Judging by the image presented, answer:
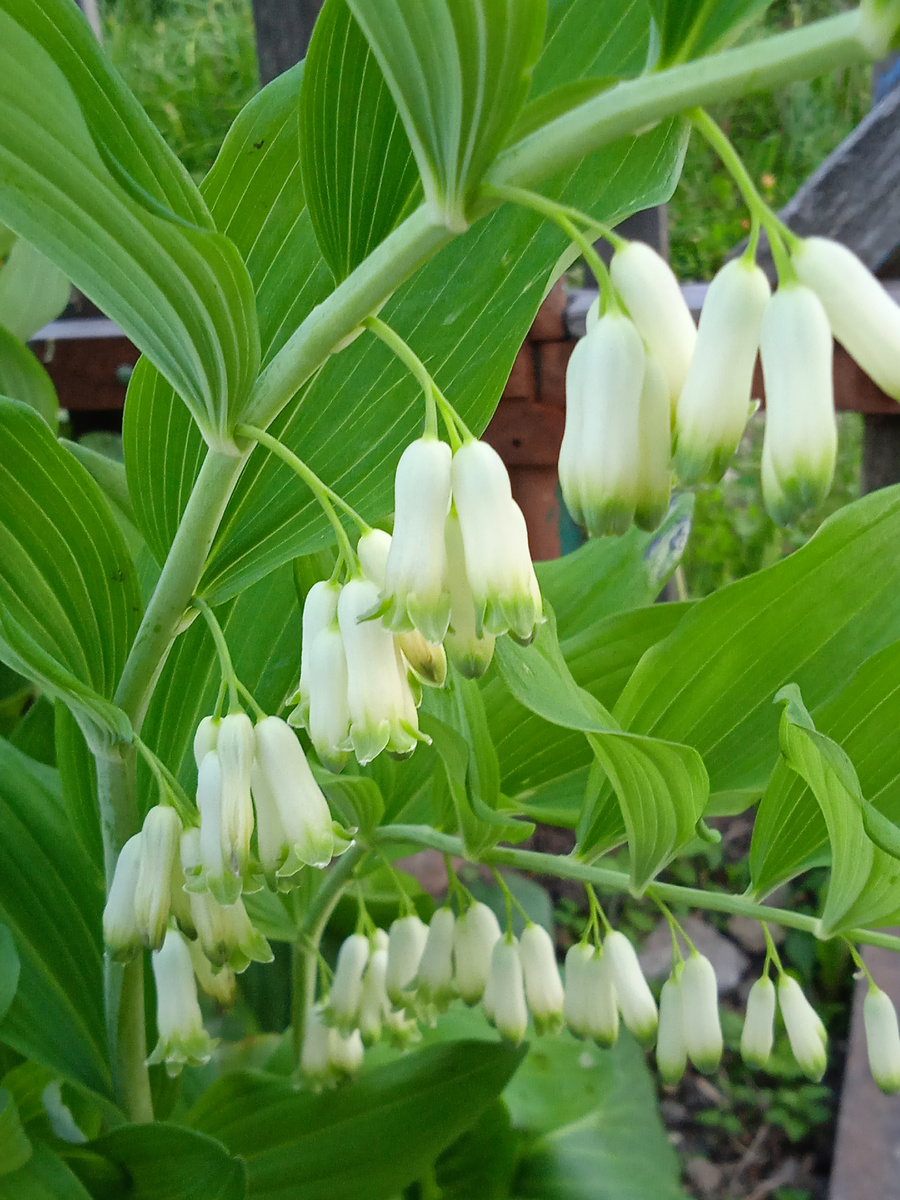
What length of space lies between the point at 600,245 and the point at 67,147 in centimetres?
139

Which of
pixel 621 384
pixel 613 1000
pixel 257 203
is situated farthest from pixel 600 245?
pixel 621 384

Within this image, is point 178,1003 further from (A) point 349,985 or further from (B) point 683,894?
(B) point 683,894

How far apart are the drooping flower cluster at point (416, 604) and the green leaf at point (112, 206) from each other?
0.11 m

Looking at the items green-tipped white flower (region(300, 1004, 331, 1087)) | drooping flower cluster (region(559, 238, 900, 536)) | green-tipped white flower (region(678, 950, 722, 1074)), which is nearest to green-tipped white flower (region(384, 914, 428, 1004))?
green-tipped white flower (region(300, 1004, 331, 1087))

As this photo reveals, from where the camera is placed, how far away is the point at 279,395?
0.49m

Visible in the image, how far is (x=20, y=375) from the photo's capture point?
105cm

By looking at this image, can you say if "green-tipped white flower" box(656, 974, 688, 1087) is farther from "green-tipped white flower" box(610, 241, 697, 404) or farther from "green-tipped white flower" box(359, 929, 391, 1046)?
"green-tipped white flower" box(610, 241, 697, 404)

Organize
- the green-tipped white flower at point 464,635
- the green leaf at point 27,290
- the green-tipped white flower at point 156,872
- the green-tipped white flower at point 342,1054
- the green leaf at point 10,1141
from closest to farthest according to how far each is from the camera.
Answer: the green-tipped white flower at point 464,635 → the green-tipped white flower at point 156,872 → the green leaf at point 10,1141 → the green-tipped white flower at point 342,1054 → the green leaf at point 27,290

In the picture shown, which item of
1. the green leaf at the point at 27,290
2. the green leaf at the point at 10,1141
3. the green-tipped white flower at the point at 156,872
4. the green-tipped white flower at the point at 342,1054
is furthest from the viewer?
the green leaf at the point at 27,290

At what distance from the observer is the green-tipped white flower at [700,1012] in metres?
0.72

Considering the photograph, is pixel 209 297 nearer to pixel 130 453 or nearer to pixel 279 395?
pixel 279 395

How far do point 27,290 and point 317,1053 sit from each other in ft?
3.01

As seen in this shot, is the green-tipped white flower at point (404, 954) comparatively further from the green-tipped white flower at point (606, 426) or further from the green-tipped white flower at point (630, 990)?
the green-tipped white flower at point (606, 426)

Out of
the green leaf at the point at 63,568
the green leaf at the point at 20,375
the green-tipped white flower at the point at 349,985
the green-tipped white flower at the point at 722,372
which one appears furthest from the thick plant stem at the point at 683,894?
the green leaf at the point at 20,375
